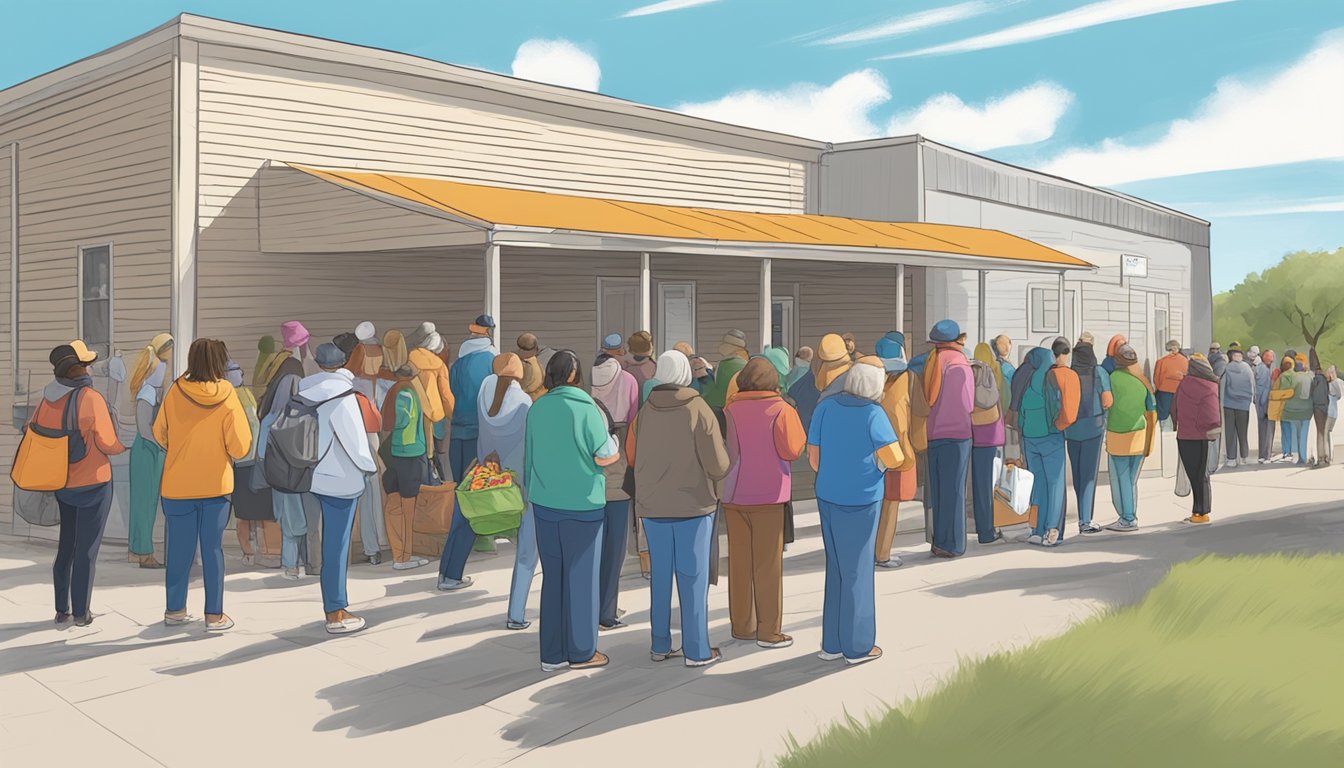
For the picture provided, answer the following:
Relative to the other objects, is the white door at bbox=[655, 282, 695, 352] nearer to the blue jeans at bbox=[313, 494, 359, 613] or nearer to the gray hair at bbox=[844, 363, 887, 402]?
the blue jeans at bbox=[313, 494, 359, 613]

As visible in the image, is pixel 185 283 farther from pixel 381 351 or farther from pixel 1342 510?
pixel 1342 510

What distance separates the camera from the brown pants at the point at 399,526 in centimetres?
975

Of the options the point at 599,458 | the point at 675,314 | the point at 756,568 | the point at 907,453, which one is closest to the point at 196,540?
the point at 599,458

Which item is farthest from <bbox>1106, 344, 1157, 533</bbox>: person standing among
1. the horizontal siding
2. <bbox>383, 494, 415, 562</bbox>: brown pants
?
the horizontal siding

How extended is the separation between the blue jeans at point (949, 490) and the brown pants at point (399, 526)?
4.26 m

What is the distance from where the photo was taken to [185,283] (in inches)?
467

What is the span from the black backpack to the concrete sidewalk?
0.98m

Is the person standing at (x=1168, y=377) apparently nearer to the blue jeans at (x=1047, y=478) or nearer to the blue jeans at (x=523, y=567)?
the blue jeans at (x=1047, y=478)

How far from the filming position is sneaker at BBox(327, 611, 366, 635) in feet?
24.7

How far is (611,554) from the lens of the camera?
7387 millimetres

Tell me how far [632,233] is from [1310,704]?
25.2 feet

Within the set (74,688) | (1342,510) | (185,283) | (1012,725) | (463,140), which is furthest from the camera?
(463,140)

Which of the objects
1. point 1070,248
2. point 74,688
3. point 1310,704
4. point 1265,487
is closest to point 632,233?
point 74,688

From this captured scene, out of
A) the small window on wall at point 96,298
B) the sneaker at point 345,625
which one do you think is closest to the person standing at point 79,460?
the sneaker at point 345,625
